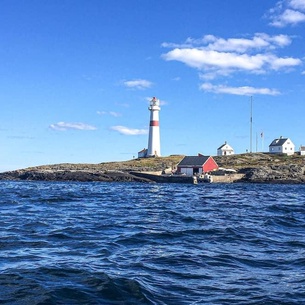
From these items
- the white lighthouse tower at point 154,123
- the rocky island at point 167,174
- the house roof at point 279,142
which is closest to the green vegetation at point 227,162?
the rocky island at point 167,174

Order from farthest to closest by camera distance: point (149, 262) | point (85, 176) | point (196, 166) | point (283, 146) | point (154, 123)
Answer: point (283, 146)
point (154, 123)
point (85, 176)
point (196, 166)
point (149, 262)

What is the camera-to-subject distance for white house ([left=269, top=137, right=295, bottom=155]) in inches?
5551

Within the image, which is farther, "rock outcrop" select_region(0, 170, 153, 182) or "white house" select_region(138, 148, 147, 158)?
"white house" select_region(138, 148, 147, 158)

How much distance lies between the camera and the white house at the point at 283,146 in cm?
14100

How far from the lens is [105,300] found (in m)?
8.31

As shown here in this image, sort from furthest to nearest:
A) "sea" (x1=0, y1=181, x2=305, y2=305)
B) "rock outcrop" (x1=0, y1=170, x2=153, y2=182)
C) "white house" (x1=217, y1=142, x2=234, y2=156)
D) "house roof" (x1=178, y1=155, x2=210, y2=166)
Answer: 1. "white house" (x1=217, y1=142, x2=234, y2=156)
2. "house roof" (x1=178, y1=155, x2=210, y2=166)
3. "rock outcrop" (x1=0, y1=170, x2=153, y2=182)
4. "sea" (x1=0, y1=181, x2=305, y2=305)

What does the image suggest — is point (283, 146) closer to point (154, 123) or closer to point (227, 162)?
point (227, 162)

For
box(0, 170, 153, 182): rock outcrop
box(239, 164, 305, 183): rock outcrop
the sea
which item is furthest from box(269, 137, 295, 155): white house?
the sea

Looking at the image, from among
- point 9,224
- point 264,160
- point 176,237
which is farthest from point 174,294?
point 264,160

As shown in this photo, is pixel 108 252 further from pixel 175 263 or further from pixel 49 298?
pixel 49 298

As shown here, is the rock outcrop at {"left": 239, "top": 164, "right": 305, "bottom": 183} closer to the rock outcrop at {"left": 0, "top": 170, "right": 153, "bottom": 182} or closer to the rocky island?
the rocky island

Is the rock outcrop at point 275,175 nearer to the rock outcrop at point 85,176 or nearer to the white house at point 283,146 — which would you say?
the rock outcrop at point 85,176

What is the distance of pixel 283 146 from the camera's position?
141 meters

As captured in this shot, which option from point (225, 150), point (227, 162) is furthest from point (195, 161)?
point (225, 150)
